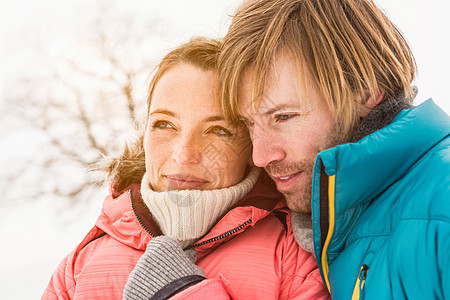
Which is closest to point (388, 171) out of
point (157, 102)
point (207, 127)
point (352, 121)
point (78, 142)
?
point (352, 121)

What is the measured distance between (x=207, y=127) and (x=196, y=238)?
37 cm

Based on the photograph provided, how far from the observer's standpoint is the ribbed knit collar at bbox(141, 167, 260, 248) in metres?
1.31

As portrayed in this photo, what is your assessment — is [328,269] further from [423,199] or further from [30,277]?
[30,277]

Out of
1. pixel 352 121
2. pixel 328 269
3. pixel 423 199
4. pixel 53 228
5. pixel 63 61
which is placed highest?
pixel 63 61

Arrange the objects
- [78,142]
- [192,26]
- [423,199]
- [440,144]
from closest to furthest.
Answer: [423,199], [440,144], [192,26], [78,142]

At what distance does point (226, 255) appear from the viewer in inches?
53.1

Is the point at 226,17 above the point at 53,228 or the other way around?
above

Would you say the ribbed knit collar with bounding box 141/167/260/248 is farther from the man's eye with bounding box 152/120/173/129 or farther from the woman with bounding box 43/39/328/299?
the man's eye with bounding box 152/120/173/129

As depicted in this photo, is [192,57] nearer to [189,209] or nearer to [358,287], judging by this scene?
[189,209]

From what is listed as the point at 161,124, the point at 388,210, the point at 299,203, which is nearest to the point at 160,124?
the point at 161,124

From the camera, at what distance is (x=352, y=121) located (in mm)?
1277

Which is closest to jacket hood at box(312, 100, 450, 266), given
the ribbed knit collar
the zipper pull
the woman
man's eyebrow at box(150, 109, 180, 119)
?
the zipper pull

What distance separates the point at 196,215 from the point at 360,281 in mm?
536

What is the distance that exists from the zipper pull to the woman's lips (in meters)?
0.57
